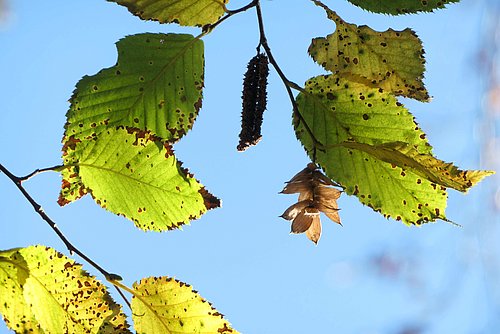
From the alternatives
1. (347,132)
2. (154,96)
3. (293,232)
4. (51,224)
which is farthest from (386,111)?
(51,224)

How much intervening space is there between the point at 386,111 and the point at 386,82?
0.08 metres

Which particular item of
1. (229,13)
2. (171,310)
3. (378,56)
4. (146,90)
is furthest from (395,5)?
(171,310)

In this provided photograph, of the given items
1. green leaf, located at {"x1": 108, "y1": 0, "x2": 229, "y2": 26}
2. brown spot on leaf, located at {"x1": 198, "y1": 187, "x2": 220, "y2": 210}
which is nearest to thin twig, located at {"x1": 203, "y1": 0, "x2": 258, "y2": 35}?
green leaf, located at {"x1": 108, "y1": 0, "x2": 229, "y2": 26}

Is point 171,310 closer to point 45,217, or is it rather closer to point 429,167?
point 45,217

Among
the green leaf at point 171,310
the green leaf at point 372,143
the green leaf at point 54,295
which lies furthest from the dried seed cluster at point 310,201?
the green leaf at point 54,295

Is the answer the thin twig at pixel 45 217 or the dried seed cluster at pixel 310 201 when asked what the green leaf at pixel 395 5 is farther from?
the thin twig at pixel 45 217

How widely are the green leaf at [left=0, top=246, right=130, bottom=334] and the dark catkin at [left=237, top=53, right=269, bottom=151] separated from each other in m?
0.28

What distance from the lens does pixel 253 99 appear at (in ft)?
3.01

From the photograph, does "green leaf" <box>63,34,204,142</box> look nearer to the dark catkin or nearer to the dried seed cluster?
the dark catkin

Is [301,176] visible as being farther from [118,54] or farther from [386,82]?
[118,54]

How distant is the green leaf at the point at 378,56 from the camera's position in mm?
922

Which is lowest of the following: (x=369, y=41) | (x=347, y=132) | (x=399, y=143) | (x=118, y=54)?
(x=399, y=143)

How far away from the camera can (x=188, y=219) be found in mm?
852

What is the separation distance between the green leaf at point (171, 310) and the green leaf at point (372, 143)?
0.25m
